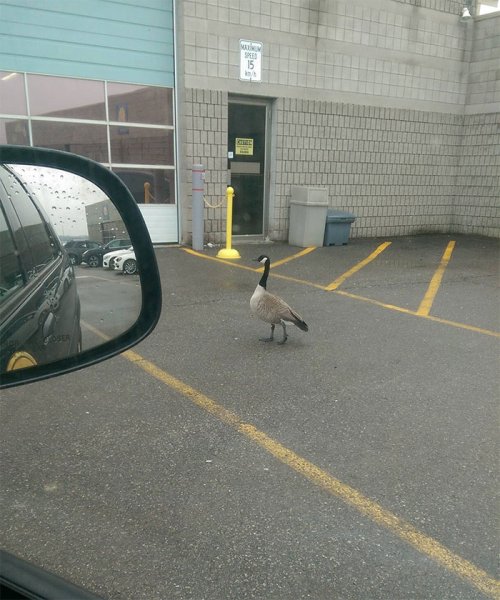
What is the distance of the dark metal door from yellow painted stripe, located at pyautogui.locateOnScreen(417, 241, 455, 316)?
163 inches

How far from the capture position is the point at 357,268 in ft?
30.1

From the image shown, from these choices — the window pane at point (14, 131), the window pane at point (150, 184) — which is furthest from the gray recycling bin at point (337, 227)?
→ the window pane at point (14, 131)

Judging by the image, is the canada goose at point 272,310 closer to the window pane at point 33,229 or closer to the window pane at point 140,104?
the window pane at point 33,229

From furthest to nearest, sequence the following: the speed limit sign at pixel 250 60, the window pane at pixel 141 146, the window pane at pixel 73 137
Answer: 1. the speed limit sign at pixel 250 60
2. the window pane at pixel 141 146
3. the window pane at pixel 73 137

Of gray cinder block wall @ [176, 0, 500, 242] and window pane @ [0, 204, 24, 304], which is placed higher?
gray cinder block wall @ [176, 0, 500, 242]

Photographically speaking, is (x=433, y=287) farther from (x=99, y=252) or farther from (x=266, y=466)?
(x=99, y=252)

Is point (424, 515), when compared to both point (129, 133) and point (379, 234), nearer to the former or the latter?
point (129, 133)


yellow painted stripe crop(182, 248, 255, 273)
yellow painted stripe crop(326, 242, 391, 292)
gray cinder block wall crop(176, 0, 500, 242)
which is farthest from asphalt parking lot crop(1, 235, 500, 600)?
gray cinder block wall crop(176, 0, 500, 242)

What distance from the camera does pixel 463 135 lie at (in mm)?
13891

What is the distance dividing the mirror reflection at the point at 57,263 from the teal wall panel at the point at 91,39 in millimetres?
8555

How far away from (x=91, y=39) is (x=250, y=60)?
3184mm

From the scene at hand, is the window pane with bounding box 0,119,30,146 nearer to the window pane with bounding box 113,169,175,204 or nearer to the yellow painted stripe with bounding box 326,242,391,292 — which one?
the window pane with bounding box 113,169,175,204

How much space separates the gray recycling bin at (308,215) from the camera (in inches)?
430

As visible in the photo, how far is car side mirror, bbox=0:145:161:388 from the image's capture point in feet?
4.88
